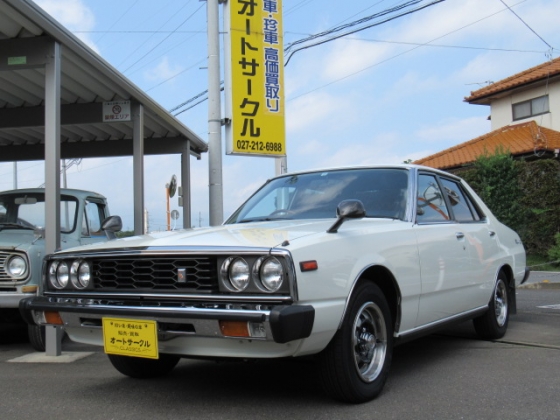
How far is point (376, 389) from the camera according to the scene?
366 centimetres

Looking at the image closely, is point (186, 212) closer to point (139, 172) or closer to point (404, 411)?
point (139, 172)

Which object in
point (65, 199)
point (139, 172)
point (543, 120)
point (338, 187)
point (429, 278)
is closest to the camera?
point (429, 278)

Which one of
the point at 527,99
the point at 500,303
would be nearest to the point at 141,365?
the point at 500,303

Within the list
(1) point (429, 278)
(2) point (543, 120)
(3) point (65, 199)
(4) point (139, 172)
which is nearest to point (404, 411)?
(1) point (429, 278)

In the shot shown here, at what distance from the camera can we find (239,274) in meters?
3.24

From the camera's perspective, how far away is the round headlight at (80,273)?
382 centimetres

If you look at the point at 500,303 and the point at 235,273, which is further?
the point at 500,303

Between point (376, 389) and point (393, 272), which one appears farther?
point (393, 272)

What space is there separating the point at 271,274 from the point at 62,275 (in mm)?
1559

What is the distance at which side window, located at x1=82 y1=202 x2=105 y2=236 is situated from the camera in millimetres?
7324

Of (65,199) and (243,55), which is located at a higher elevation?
(243,55)

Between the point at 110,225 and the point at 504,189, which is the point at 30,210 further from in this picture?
the point at 504,189

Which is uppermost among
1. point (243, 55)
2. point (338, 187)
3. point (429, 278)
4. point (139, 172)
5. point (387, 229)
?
point (243, 55)

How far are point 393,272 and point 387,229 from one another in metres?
0.31
